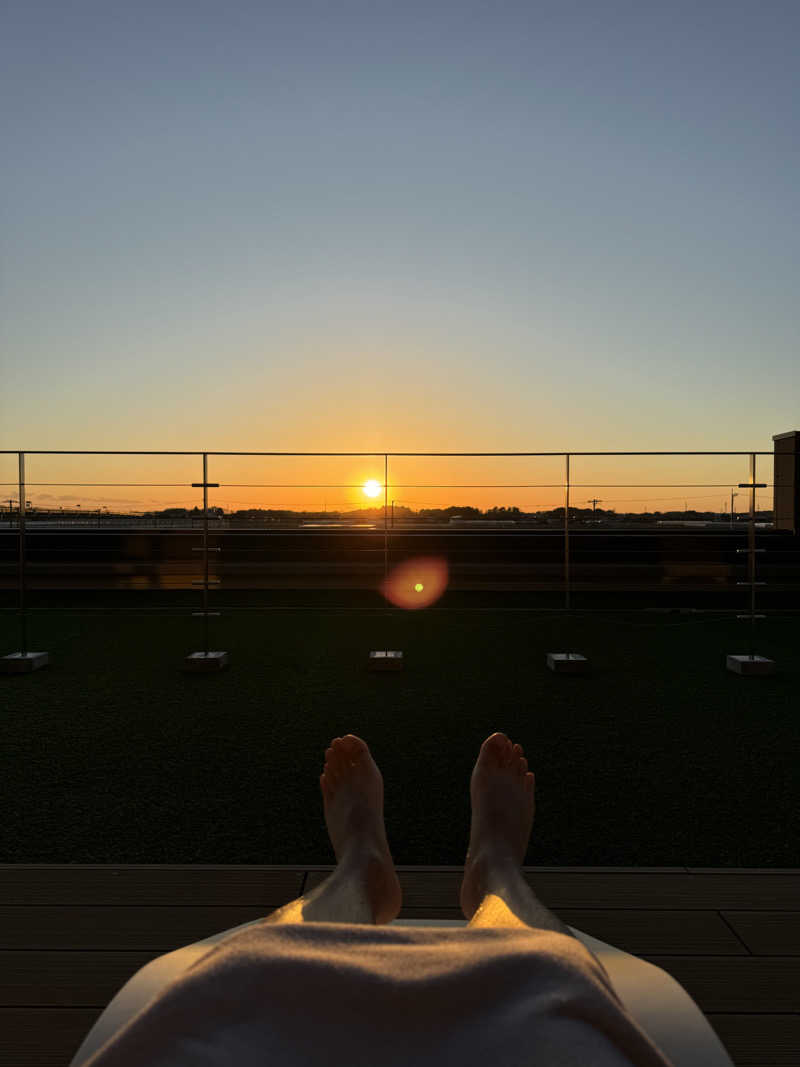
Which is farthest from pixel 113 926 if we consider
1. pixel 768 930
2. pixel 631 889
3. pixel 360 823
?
pixel 768 930

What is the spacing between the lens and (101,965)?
1081 millimetres

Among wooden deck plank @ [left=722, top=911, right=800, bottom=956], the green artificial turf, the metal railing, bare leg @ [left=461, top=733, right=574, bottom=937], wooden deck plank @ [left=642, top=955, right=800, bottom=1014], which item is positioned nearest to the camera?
bare leg @ [left=461, top=733, right=574, bottom=937]

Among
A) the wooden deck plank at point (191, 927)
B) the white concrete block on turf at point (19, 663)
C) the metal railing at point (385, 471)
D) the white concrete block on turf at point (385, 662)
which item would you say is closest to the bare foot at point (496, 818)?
the wooden deck plank at point (191, 927)

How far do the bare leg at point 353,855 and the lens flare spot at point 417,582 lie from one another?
439 cm

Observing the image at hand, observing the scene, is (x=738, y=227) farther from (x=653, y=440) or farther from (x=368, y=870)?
(x=368, y=870)

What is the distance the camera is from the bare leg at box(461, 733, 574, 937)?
0.71 m

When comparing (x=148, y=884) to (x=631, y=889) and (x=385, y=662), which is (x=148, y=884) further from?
(x=385, y=662)

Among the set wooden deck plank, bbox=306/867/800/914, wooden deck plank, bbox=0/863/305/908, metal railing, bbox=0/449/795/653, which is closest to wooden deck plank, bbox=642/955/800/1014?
wooden deck plank, bbox=306/867/800/914

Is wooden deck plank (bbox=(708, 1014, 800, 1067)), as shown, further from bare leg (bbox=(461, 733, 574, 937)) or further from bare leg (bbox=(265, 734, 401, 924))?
bare leg (bbox=(265, 734, 401, 924))

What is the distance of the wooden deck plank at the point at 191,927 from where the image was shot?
1134 mm

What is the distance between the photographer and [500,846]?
1.05m

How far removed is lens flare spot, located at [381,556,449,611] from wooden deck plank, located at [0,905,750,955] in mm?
4462

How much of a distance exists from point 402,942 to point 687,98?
5209 mm

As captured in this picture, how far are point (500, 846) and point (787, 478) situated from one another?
28.2ft
